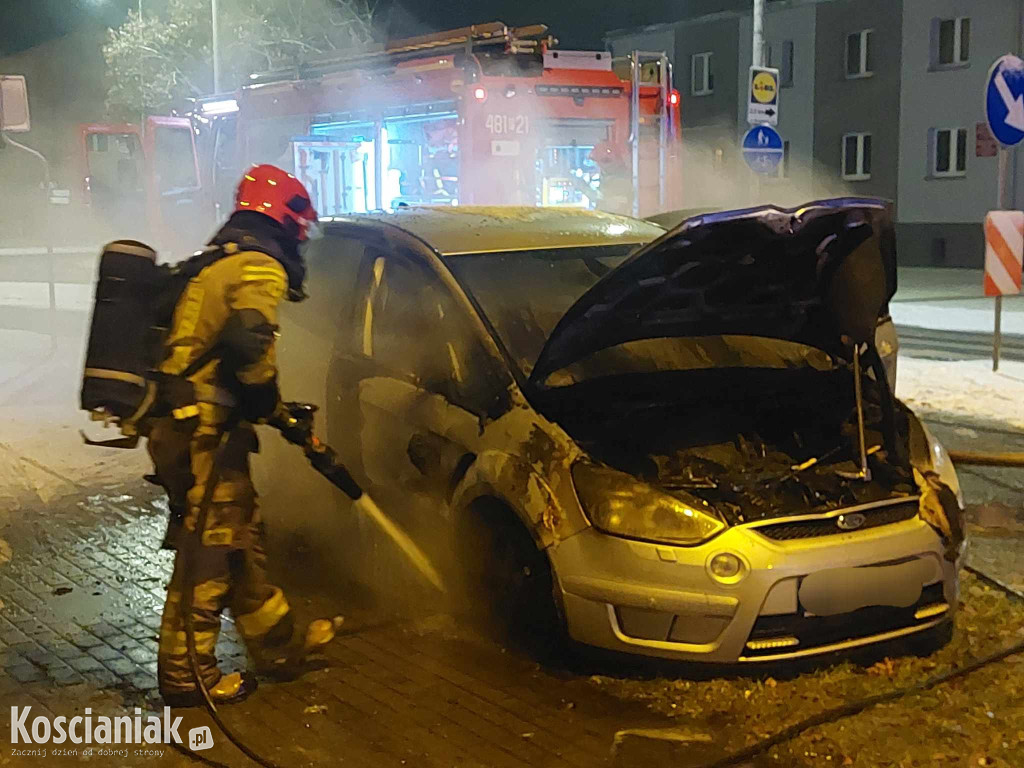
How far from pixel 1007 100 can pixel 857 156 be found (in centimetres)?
2289

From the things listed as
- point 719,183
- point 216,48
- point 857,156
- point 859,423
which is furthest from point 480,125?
point 857,156

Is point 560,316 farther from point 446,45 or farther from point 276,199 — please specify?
point 446,45

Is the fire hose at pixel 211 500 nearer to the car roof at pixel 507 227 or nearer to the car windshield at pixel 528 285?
the car windshield at pixel 528 285

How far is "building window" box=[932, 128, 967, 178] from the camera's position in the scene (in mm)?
29938

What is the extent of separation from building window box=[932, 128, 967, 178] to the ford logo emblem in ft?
91.7

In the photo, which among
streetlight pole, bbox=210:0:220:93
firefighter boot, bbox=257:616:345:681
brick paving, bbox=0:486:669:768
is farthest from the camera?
streetlight pole, bbox=210:0:220:93

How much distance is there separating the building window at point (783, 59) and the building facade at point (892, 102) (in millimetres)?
38

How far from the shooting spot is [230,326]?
3984 millimetres

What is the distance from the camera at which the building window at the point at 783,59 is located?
34.0m

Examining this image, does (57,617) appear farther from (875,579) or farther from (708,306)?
(875,579)

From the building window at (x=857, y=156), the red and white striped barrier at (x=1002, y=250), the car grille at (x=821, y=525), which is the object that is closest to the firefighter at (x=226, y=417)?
the car grille at (x=821, y=525)

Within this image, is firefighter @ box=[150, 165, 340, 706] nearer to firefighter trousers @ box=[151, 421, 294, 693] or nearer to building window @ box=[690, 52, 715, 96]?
firefighter trousers @ box=[151, 421, 294, 693]

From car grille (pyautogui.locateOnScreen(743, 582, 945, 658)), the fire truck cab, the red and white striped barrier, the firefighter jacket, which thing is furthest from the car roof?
the fire truck cab

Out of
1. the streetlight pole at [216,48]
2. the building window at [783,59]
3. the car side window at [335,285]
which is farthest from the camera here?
the building window at [783,59]
